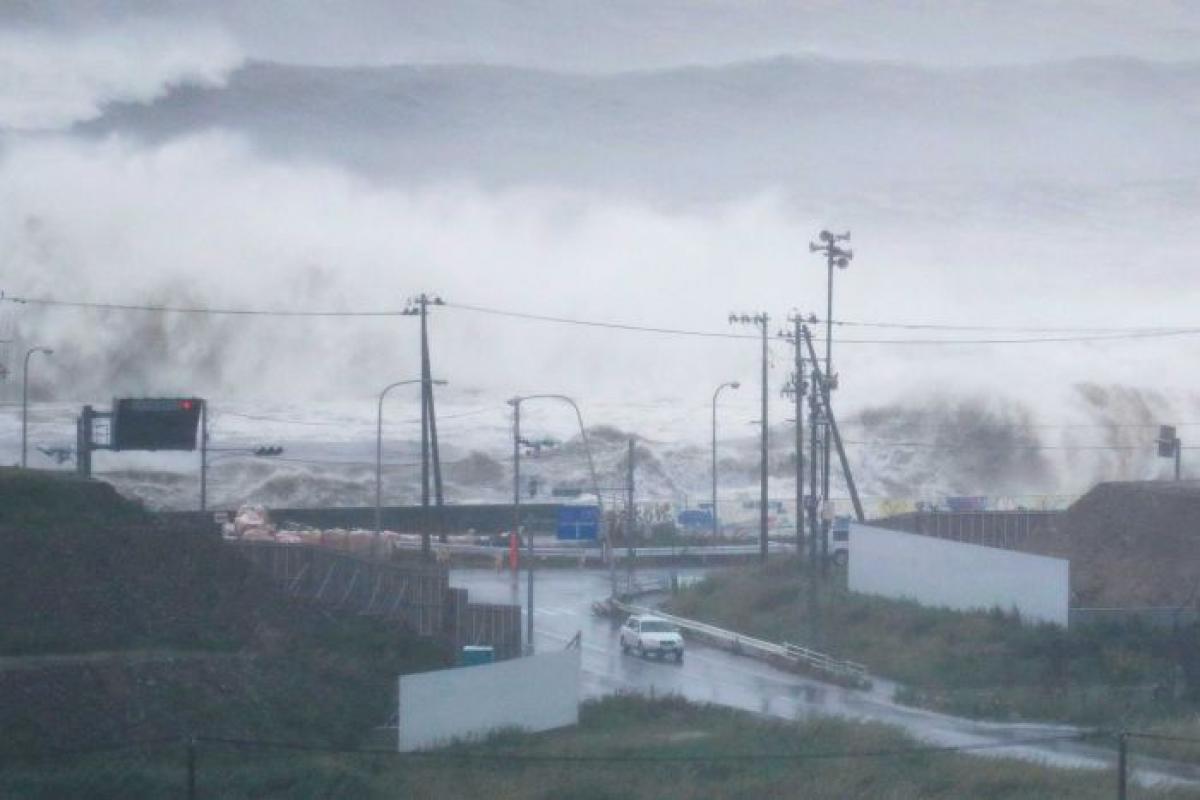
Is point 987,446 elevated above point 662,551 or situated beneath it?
elevated above

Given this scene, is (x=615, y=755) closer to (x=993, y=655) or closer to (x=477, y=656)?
(x=477, y=656)

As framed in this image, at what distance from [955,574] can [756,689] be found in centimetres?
591

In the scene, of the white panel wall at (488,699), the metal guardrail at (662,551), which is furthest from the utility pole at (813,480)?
the metal guardrail at (662,551)

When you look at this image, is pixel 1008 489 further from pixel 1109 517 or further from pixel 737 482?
pixel 1109 517

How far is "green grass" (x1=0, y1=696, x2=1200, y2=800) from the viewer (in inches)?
464

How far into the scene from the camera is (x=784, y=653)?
903 inches

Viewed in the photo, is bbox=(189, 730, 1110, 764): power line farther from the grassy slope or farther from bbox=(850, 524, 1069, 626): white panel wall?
bbox=(850, 524, 1069, 626): white panel wall

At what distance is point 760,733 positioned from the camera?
15000 mm

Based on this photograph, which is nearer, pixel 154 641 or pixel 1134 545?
pixel 154 641

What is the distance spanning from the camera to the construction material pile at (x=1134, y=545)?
78.9 ft

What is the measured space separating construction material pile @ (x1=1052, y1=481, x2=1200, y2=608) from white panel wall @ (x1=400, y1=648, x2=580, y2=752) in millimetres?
10706

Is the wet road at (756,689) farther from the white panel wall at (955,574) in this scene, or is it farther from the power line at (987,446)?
the power line at (987,446)

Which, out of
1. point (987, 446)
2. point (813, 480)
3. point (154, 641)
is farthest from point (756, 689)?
point (987, 446)

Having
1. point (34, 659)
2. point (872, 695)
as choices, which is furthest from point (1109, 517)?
point (34, 659)
